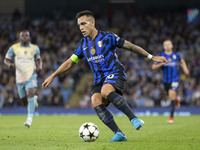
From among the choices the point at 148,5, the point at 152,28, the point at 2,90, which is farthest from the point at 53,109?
the point at 148,5

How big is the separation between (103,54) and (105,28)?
19.4m

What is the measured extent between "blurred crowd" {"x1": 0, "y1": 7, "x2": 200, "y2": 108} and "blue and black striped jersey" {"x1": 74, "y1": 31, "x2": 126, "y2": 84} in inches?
487

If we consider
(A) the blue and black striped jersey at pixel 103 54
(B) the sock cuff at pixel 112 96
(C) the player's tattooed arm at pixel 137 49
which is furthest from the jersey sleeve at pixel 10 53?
(B) the sock cuff at pixel 112 96

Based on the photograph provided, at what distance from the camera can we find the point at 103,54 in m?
7.12

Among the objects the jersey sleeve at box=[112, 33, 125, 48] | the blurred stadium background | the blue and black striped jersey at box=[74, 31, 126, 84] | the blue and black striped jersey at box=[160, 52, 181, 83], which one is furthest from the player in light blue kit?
the blurred stadium background

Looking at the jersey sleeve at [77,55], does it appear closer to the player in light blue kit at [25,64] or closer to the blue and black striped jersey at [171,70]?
the player in light blue kit at [25,64]

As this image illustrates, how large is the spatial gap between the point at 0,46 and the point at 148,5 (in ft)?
32.4

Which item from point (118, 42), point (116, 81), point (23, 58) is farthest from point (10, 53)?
point (116, 81)

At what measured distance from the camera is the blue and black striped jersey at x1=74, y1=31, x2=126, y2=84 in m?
7.12

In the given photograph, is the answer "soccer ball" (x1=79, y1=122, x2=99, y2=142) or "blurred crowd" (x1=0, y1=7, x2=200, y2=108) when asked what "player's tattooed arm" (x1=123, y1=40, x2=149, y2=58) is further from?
"blurred crowd" (x1=0, y1=7, x2=200, y2=108)

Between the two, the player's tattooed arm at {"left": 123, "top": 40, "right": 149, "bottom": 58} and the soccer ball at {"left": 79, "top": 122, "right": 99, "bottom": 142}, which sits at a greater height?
the player's tattooed arm at {"left": 123, "top": 40, "right": 149, "bottom": 58}

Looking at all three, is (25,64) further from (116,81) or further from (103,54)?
(116,81)

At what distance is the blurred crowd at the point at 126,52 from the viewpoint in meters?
20.0

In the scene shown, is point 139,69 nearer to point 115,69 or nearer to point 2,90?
point 2,90
